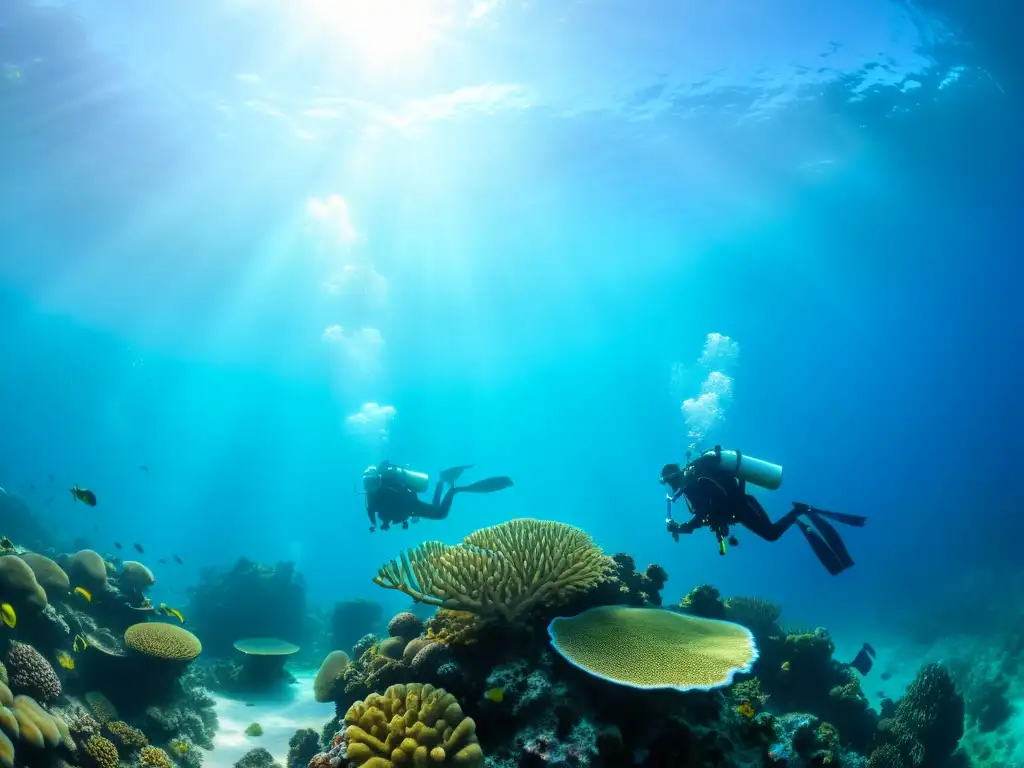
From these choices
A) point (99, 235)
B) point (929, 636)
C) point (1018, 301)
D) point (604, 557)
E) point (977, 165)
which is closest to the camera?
point (604, 557)

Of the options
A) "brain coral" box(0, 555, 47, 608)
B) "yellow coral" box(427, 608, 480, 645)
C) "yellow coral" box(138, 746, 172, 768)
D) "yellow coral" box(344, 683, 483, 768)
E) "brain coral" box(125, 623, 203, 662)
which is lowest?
"yellow coral" box(344, 683, 483, 768)

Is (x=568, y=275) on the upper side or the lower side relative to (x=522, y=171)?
upper

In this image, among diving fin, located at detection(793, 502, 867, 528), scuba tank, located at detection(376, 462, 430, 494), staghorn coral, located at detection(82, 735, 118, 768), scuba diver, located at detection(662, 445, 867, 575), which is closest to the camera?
staghorn coral, located at detection(82, 735, 118, 768)

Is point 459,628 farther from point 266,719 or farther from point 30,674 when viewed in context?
point 266,719

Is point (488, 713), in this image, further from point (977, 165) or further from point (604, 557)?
point (977, 165)

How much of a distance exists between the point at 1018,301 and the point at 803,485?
58668 millimetres

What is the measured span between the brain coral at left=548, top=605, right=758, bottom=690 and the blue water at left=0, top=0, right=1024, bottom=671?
26.3 m

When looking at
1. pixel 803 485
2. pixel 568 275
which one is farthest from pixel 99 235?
pixel 803 485

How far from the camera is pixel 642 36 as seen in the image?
961 inches

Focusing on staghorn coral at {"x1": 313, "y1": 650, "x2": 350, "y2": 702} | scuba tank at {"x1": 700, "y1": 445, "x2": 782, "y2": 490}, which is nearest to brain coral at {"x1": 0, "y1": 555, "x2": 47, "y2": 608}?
staghorn coral at {"x1": 313, "y1": 650, "x2": 350, "y2": 702}

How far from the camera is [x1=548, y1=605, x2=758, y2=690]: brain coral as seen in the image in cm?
390

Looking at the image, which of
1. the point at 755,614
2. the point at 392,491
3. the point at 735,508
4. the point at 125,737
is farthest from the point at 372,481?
the point at 755,614

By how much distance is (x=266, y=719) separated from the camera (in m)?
10.6

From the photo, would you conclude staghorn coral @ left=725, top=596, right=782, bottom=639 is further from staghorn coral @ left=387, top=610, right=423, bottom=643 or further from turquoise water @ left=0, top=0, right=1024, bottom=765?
turquoise water @ left=0, top=0, right=1024, bottom=765
